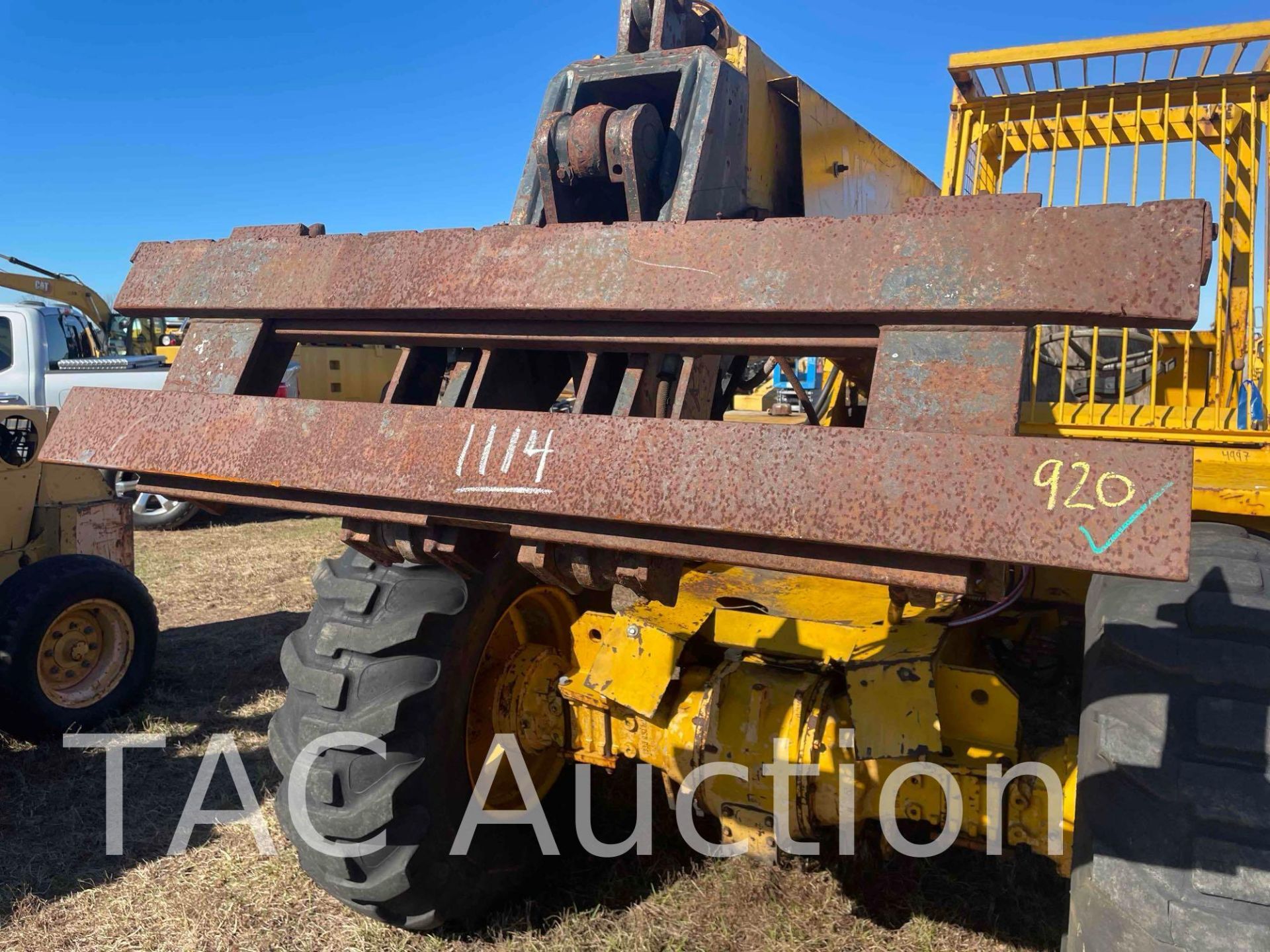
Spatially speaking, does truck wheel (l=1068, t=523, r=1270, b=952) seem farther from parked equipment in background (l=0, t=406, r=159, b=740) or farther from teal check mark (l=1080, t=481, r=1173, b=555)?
parked equipment in background (l=0, t=406, r=159, b=740)

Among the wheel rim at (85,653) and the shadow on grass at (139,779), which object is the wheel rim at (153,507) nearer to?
the shadow on grass at (139,779)

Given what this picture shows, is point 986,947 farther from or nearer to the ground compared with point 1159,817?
nearer to the ground

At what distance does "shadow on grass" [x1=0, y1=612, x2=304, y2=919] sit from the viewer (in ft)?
10.3

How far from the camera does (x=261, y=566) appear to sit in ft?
25.9

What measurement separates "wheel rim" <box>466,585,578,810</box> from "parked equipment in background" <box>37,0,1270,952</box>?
11 millimetres

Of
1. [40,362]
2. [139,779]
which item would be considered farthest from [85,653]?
[40,362]

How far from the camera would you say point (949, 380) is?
140 centimetres

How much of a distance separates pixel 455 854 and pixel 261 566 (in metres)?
6.00

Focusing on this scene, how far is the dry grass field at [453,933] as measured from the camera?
8.77 ft

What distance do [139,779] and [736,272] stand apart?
3.52 metres

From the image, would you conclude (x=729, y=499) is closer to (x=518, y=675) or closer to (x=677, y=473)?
(x=677, y=473)

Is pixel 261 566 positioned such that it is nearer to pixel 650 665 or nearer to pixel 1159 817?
pixel 650 665

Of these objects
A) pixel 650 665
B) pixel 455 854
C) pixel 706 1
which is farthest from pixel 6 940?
pixel 706 1

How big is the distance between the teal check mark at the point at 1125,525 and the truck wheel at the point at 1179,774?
625mm
